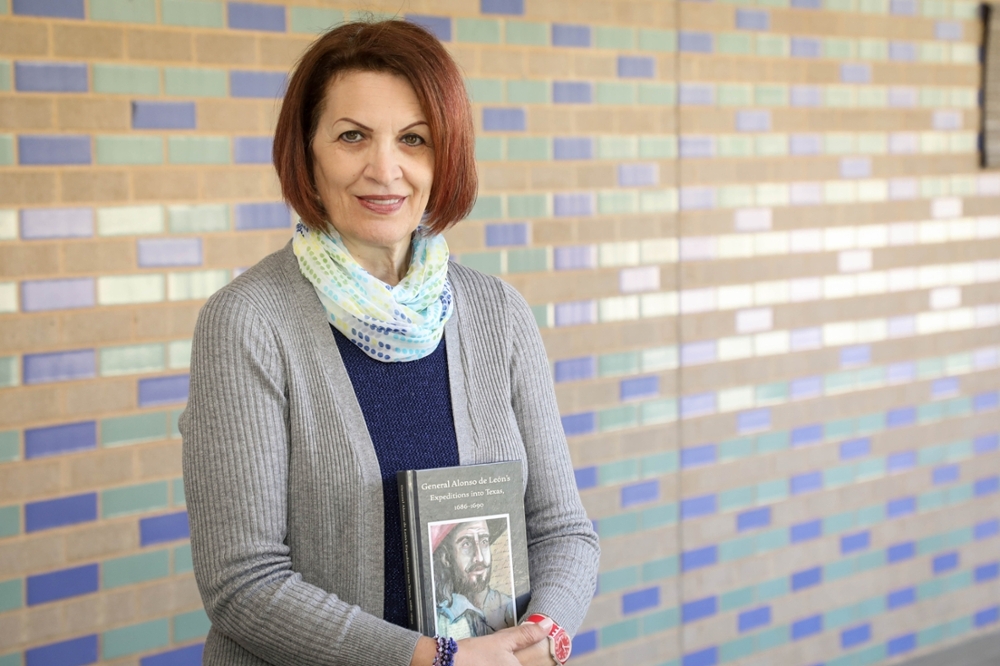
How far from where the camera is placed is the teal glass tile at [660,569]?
148 inches

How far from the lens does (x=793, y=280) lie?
4.01 m

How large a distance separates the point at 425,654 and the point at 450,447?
12.9 inches

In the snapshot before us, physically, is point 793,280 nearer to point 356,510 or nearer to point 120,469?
point 120,469

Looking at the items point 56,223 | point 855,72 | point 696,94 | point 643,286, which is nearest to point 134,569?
point 56,223

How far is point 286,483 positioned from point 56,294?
1199mm

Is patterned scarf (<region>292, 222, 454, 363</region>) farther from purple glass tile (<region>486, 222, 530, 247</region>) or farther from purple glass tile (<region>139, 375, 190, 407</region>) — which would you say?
purple glass tile (<region>486, 222, 530, 247</region>)

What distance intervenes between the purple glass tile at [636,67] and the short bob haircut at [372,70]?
1795mm

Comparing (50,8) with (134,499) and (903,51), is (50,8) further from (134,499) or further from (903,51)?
(903,51)

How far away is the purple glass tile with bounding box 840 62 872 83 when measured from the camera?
407cm

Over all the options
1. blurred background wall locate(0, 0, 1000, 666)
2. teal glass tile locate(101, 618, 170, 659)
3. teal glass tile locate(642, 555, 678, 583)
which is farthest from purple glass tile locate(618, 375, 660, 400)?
teal glass tile locate(101, 618, 170, 659)

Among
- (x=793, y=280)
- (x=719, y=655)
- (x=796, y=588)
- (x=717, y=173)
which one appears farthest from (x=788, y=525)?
(x=717, y=173)

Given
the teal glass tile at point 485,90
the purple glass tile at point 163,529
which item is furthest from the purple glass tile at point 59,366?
the teal glass tile at point 485,90

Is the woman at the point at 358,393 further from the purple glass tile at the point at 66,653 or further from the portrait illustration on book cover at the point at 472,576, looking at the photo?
the purple glass tile at the point at 66,653

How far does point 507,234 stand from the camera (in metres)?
3.35
